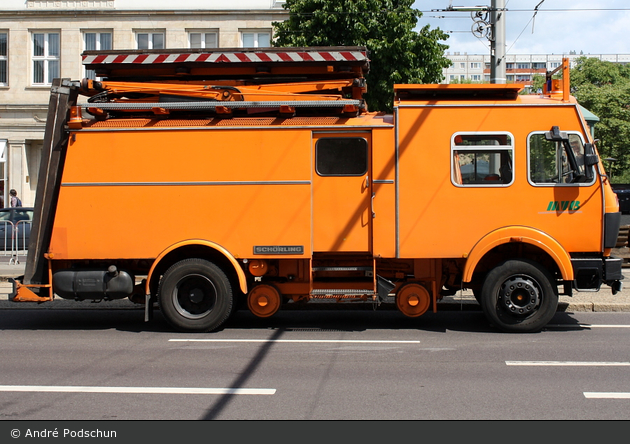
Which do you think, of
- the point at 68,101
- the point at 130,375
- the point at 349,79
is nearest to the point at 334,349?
the point at 130,375

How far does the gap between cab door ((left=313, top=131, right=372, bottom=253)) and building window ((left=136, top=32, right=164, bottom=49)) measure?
77.1 feet

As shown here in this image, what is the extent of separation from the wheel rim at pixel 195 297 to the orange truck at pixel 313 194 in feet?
0.09

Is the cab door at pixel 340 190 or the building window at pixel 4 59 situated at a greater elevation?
the building window at pixel 4 59

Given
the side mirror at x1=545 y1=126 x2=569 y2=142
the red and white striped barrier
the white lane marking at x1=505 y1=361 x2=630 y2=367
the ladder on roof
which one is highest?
the red and white striped barrier

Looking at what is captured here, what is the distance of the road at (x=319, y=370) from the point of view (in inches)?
215

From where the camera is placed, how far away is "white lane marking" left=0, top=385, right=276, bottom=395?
5.98 metres

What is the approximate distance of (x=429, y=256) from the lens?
856 centimetres

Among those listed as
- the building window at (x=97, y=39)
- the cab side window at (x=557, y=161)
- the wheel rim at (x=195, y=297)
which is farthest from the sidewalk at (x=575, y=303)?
the building window at (x=97, y=39)

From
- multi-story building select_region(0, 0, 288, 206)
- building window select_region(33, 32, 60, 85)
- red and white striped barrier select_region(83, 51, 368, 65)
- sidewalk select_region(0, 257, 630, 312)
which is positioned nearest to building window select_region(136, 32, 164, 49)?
multi-story building select_region(0, 0, 288, 206)

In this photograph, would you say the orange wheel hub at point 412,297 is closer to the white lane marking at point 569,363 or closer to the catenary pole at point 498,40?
the white lane marking at point 569,363

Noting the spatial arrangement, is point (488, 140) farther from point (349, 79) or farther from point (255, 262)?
point (255, 262)

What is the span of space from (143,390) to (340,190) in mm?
3764

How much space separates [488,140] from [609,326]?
3.08 meters

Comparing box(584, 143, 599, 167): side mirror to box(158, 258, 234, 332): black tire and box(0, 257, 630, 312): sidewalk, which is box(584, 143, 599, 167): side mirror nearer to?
box(0, 257, 630, 312): sidewalk
